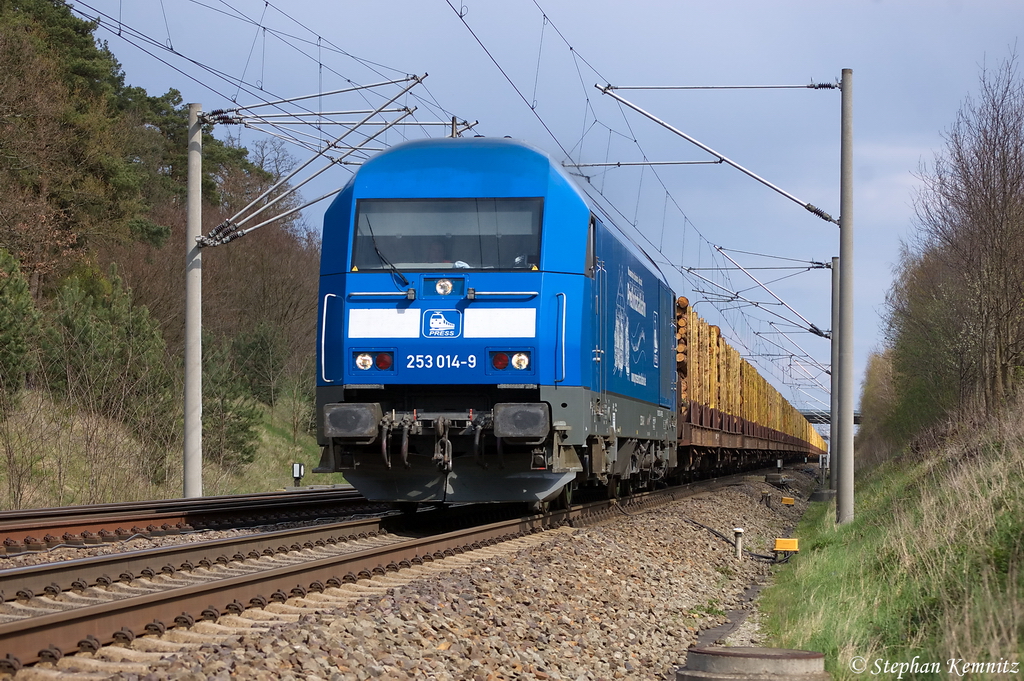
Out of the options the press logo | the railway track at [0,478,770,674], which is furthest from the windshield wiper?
the railway track at [0,478,770,674]

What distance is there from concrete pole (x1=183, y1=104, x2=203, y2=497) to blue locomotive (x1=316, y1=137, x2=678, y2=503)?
6.11 m

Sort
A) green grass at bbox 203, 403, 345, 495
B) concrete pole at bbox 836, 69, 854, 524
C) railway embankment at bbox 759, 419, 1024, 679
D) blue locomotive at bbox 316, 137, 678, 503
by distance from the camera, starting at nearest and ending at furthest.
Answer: railway embankment at bbox 759, 419, 1024, 679
blue locomotive at bbox 316, 137, 678, 503
concrete pole at bbox 836, 69, 854, 524
green grass at bbox 203, 403, 345, 495

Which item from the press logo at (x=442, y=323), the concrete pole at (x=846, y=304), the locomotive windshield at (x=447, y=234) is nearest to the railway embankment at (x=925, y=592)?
the concrete pole at (x=846, y=304)

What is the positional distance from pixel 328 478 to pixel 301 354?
1557cm

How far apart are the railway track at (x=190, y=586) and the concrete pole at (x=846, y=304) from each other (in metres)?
5.85

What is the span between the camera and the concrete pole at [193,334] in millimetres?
16891

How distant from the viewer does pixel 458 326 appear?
11.1 m

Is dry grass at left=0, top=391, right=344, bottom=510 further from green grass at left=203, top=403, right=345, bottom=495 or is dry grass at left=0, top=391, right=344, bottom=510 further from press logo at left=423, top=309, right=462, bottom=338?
press logo at left=423, top=309, right=462, bottom=338

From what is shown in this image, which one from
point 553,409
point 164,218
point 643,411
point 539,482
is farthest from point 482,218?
point 164,218

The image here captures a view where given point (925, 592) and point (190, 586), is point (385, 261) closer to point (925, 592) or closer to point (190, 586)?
point (190, 586)

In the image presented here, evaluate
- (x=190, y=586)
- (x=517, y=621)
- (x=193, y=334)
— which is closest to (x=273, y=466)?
(x=193, y=334)

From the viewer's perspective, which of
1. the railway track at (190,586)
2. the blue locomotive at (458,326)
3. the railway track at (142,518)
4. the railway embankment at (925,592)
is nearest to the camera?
the railway track at (190,586)

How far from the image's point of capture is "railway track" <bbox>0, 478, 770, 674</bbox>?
546 centimetres

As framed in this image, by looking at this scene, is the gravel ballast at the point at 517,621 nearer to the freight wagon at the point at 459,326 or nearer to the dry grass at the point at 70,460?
the freight wagon at the point at 459,326
